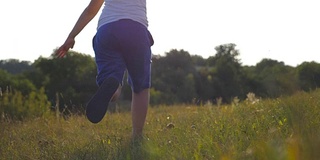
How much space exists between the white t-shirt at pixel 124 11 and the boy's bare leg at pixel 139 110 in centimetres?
54

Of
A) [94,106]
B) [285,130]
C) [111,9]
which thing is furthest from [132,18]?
[285,130]

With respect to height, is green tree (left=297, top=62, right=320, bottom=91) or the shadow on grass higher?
green tree (left=297, top=62, right=320, bottom=91)

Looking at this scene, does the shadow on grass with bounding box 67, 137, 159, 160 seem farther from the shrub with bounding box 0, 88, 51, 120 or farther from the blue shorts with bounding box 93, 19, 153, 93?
the shrub with bounding box 0, 88, 51, 120

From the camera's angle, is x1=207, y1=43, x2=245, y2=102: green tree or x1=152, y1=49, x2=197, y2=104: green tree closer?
x1=207, y1=43, x2=245, y2=102: green tree

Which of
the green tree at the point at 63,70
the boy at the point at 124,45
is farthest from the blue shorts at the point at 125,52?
the green tree at the point at 63,70

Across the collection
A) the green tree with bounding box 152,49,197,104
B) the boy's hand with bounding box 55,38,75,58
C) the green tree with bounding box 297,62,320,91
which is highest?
the green tree with bounding box 152,49,197,104

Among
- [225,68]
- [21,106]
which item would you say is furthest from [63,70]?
[21,106]

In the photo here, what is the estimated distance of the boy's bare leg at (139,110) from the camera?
3830 millimetres

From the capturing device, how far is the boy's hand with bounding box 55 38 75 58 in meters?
3.84

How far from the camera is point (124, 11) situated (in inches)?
148

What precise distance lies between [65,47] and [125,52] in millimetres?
480

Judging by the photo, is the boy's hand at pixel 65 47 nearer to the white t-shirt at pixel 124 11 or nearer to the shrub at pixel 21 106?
the white t-shirt at pixel 124 11

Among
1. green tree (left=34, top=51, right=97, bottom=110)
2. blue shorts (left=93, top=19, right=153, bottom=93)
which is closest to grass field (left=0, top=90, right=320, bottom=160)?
blue shorts (left=93, top=19, right=153, bottom=93)

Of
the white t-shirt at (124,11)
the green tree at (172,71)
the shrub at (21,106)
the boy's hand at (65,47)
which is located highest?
the green tree at (172,71)
